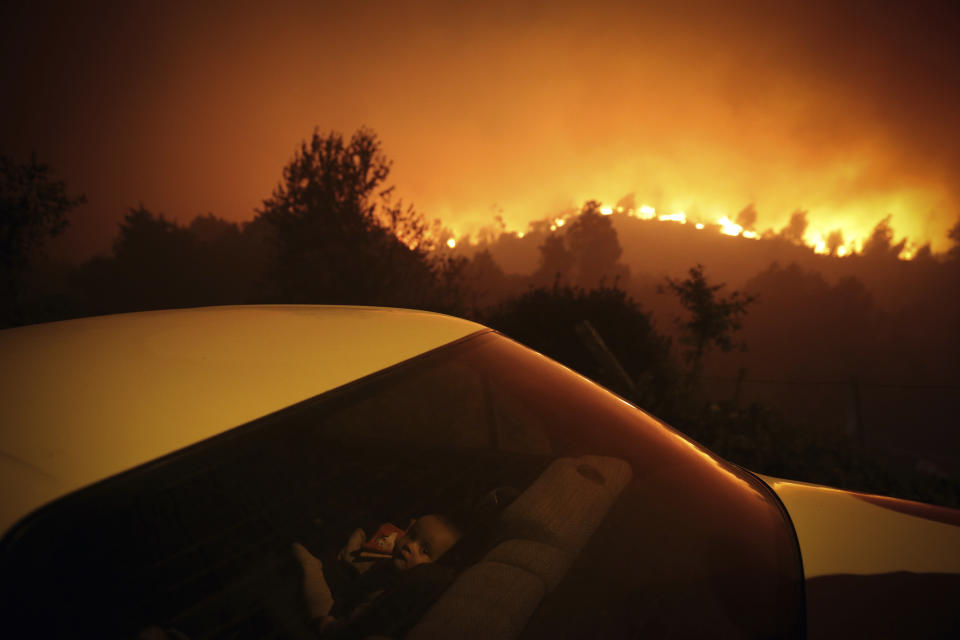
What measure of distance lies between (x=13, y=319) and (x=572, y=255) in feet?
230

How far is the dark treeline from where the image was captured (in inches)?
238

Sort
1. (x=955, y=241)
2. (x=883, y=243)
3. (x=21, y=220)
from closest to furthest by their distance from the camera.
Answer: (x=21, y=220)
(x=955, y=241)
(x=883, y=243)

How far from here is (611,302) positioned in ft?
36.7

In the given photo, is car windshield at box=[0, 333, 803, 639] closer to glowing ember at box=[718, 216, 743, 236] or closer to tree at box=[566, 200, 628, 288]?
tree at box=[566, 200, 628, 288]

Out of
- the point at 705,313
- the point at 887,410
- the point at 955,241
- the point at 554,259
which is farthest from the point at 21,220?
the point at 955,241

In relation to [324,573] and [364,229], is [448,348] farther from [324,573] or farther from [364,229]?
[364,229]

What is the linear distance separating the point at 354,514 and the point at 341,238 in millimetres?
11145

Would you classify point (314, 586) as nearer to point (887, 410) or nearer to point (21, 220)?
point (21, 220)

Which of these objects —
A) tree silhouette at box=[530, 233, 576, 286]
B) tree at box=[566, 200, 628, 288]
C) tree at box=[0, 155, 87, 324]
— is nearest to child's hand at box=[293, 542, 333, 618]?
tree at box=[0, 155, 87, 324]

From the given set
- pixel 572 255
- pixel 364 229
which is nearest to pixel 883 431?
pixel 572 255

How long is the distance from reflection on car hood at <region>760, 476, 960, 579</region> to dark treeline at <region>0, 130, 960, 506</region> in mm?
3755

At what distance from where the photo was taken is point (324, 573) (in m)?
1.30

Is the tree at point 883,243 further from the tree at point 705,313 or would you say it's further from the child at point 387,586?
the child at point 387,586

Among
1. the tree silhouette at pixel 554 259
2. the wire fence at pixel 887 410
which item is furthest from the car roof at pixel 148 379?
the tree silhouette at pixel 554 259
